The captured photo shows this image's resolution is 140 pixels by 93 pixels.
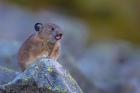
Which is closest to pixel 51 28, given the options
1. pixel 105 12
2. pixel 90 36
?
pixel 90 36

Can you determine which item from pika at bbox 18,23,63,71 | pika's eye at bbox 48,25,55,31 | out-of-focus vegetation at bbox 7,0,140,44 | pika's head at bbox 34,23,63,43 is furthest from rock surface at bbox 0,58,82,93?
out-of-focus vegetation at bbox 7,0,140,44

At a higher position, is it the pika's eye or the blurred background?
the pika's eye

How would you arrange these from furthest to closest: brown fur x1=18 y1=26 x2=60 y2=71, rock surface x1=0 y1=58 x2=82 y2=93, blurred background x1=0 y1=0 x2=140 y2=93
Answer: blurred background x1=0 y1=0 x2=140 y2=93, brown fur x1=18 y1=26 x2=60 y2=71, rock surface x1=0 y1=58 x2=82 y2=93

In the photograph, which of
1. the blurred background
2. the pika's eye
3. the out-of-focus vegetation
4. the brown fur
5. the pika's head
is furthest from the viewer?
the out-of-focus vegetation

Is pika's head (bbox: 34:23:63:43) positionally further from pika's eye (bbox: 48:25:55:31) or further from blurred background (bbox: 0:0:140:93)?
blurred background (bbox: 0:0:140:93)

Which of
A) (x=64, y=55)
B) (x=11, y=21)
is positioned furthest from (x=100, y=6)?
(x=64, y=55)

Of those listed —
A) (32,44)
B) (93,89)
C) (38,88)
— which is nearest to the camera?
(38,88)

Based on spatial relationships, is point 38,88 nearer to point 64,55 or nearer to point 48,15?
point 64,55
